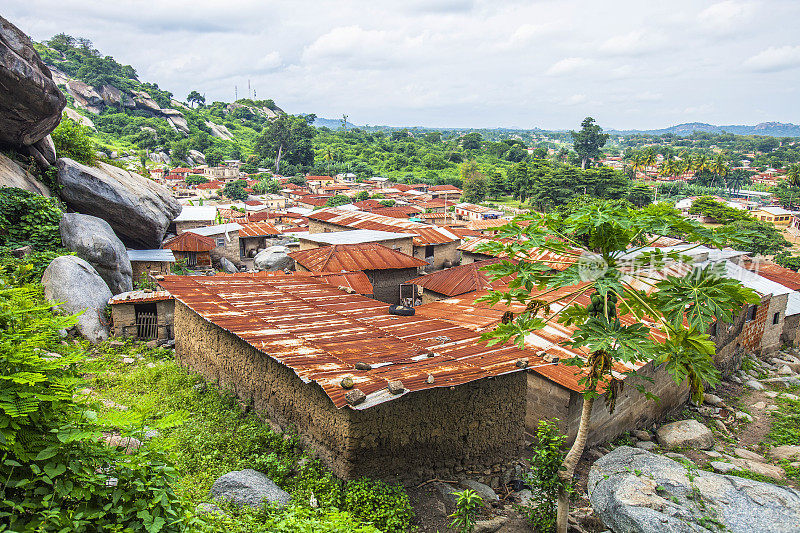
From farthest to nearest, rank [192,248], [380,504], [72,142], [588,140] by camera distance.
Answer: [588,140] → [192,248] → [72,142] → [380,504]

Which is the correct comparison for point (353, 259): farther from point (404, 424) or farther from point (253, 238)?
point (253, 238)

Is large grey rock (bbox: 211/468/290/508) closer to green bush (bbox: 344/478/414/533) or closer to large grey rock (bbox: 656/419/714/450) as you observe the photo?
green bush (bbox: 344/478/414/533)

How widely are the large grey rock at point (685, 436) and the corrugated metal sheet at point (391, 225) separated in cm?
1709

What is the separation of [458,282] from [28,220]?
576 inches

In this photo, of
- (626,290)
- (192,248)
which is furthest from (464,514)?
(192,248)

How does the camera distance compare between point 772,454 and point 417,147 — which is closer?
point 772,454

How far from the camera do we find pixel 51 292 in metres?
14.0

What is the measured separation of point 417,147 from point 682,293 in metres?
126

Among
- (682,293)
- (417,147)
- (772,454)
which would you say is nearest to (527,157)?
(417,147)

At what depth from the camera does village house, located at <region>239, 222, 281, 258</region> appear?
34463mm

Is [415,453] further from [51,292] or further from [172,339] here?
[51,292]

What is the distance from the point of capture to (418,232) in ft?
95.7

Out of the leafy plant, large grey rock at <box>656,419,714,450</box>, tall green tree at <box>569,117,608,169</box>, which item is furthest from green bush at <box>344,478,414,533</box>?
tall green tree at <box>569,117,608,169</box>

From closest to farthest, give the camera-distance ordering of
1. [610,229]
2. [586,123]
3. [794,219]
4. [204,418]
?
1. [610,229]
2. [204,418]
3. [794,219]
4. [586,123]
